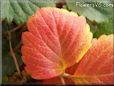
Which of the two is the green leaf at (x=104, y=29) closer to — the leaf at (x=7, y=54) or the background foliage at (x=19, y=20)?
the background foliage at (x=19, y=20)

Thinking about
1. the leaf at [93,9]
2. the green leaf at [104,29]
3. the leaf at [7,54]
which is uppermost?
the leaf at [93,9]

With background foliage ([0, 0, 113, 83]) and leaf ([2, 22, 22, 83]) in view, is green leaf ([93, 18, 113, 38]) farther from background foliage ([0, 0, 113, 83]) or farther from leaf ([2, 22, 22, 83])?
leaf ([2, 22, 22, 83])

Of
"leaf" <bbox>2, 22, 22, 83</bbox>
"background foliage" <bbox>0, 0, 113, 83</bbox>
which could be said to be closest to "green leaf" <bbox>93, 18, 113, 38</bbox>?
"background foliage" <bbox>0, 0, 113, 83</bbox>

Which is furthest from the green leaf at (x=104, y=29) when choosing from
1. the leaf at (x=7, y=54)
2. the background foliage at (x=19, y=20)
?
the leaf at (x=7, y=54)

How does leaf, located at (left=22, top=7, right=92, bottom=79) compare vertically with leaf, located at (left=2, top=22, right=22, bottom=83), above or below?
above

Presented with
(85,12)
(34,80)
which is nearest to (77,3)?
(85,12)

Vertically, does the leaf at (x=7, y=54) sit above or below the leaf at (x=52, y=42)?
below
